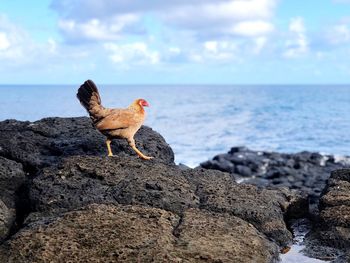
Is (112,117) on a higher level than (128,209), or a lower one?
higher

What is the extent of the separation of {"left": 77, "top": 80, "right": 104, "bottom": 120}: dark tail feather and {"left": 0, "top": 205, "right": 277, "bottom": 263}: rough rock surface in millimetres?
2298

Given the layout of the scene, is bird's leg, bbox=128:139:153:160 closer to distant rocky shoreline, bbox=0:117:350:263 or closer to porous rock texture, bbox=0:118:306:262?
distant rocky shoreline, bbox=0:117:350:263

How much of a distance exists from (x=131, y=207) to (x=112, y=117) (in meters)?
2.11

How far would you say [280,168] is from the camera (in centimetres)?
2697

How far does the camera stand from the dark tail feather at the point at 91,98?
326 inches

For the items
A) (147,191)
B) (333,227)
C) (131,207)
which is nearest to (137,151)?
(147,191)

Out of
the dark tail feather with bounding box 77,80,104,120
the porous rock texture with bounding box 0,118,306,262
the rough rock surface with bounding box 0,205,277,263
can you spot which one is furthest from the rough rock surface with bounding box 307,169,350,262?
the dark tail feather with bounding box 77,80,104,120

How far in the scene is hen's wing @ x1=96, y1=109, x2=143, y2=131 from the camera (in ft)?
26.3

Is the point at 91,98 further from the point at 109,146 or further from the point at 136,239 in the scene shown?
the point at 136,239

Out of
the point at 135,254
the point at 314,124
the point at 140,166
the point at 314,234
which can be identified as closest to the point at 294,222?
the point at 314,234

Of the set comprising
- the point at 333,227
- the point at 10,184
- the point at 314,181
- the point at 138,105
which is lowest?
the point at 314,181

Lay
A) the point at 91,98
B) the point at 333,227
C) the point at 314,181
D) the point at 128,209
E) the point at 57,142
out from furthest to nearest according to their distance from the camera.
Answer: the point at 314,181
the point at 57,142
the point at 91,98
the point at 333,227
the point at 128,209

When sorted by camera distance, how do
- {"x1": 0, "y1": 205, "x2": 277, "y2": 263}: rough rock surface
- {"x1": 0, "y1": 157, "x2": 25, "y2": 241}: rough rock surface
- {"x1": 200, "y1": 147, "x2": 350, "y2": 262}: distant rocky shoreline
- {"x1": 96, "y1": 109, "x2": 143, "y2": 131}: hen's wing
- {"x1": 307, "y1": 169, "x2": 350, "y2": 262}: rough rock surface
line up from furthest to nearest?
{"x1": 96, "y1": 109, "x2": 143, "y2": 131}: hen's wing < {"x1": 0, "y1": 157, "x2": 25, "y2": 241}: rough rock surface < {"x1": 200, "y1": 147, "x2": 350, "y2": 262}: distant rocky shoreline < {"x1": 307, "y1": 169, "x2": 350, "y2": 262}: rough rock surface < {"x1": 0, "y1": 205, "x2": 277, "y2": 263}: rough rock surface

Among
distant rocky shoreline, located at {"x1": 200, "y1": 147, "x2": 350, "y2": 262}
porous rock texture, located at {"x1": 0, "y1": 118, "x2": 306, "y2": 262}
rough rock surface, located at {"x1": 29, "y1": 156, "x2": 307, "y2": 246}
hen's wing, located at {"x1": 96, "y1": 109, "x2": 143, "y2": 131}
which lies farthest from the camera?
hen's wing, located at {"x1": 96, "y1": 109, "x2": 143, "y2": 131}
